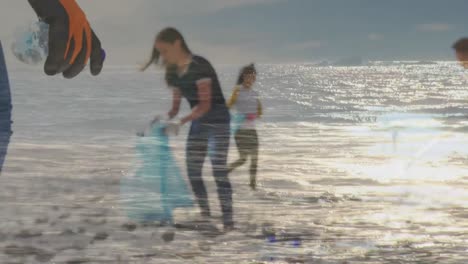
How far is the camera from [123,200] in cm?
672

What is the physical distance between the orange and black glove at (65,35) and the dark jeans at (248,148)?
248 centimetres

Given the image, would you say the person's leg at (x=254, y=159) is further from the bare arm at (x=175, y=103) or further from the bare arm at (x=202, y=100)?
the bare arm at (x=202, y=100)

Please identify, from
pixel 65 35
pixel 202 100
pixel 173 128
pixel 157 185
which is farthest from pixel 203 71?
pixel 157 185

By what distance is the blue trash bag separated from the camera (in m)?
5.91

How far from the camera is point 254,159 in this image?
745 centimetres

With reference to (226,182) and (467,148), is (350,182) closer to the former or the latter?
(226,182)

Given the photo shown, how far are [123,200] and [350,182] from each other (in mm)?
2784

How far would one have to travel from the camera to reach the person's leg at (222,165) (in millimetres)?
5414

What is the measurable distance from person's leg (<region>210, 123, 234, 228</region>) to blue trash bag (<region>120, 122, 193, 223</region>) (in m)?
0.43

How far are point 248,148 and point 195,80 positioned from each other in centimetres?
215

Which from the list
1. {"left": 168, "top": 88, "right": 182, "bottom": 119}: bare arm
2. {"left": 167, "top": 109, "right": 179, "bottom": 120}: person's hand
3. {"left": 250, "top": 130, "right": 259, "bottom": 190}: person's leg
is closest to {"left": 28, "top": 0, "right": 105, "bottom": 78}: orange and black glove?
{"left": 168, "top": 88, "right": 182, "bottom": 119}: bare arm

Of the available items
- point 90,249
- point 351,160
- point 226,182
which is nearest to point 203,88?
point 226,182

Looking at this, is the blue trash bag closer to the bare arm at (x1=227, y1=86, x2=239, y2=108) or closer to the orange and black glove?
the bare arm at (x1=227, y1=86, x2=239, y2=108)

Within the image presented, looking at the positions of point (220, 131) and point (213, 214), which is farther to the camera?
point (213, 214)
